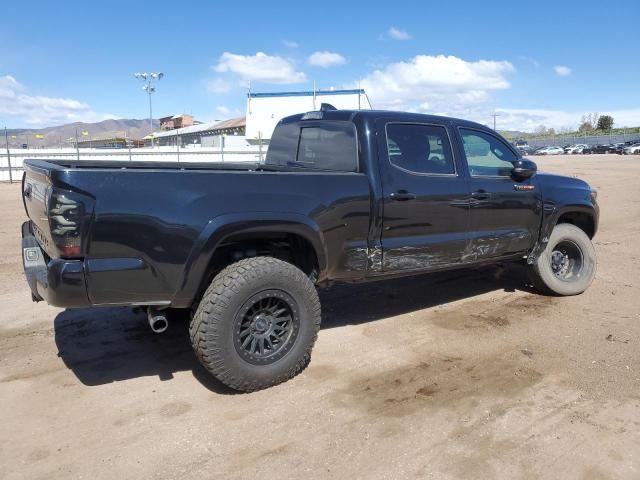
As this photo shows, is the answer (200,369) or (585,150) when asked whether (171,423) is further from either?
(585,150)

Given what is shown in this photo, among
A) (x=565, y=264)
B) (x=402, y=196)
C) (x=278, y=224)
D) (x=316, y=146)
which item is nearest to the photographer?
(x=278, y=224)

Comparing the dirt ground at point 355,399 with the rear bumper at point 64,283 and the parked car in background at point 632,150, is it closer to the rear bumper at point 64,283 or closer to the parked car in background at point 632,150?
the rear bumper at point 64,283

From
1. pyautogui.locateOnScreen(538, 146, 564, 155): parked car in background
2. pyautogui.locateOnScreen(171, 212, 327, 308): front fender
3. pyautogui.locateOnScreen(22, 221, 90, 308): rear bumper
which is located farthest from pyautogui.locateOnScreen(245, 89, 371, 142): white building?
pyautogui.locateOnScreen(22, 221, 90, 308): rear bumper

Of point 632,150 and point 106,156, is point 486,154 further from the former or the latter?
point 632,150

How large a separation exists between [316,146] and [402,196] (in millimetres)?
992

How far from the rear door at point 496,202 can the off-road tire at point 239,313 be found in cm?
192

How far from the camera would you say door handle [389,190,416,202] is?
4.31 metres

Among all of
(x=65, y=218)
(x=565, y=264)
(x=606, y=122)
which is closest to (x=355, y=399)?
(x=65, y=218)

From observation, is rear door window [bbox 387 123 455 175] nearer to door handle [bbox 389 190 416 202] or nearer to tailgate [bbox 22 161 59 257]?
door handle [bbox 389 190 416 202]

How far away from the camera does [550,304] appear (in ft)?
19.0

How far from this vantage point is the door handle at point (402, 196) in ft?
14.1

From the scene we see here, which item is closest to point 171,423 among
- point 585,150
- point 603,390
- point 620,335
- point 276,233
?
point 276,233

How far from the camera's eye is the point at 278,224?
3.69 metres

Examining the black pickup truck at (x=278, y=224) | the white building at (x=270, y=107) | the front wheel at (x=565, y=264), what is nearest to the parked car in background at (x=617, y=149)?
the white building at (x=270, y=107)
